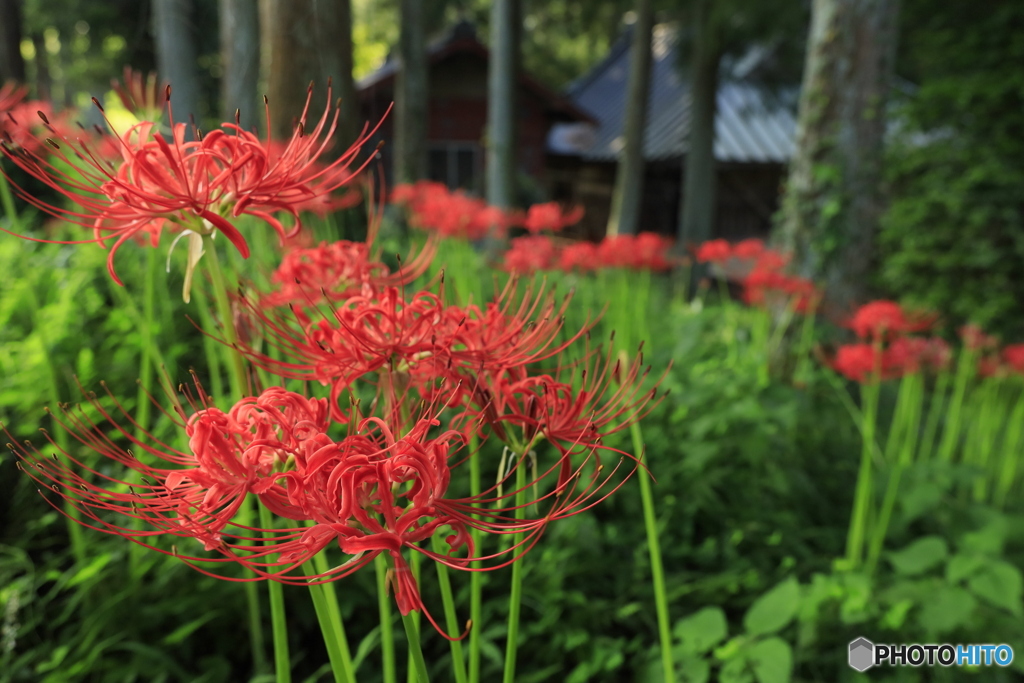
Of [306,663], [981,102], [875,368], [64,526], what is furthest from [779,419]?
[981,102]

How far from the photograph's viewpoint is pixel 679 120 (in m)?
14.6

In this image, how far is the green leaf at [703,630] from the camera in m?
1.96

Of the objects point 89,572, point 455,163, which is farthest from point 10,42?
point 455,163

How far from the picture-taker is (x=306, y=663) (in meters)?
2.02

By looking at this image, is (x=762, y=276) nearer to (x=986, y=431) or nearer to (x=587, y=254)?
(x=587, y=254)

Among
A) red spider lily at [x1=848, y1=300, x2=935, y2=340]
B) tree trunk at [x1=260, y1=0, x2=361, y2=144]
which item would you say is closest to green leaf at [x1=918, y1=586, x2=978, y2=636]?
red spider lily at [x1=848, y1=300, x2=935, y2=340]

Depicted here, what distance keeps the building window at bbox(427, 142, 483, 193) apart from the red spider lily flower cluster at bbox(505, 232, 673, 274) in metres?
11.6

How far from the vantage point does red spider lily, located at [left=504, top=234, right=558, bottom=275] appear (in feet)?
9.86

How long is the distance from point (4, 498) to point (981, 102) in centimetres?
763

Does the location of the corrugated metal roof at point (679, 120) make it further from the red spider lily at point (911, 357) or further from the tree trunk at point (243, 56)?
the red spider lily at point (911, 357)

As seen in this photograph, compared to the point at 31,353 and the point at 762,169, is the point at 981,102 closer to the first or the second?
the point at 31,353

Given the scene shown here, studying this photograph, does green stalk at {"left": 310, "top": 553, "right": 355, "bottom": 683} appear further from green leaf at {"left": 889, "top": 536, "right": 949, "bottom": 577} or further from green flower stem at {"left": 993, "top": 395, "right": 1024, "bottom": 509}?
green flower stem at {"left": 993, "top": 395, "right": 1024, "bottom": 509}

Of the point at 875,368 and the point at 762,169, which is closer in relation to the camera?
the point at 875,368

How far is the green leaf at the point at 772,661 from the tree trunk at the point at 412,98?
6879mm
